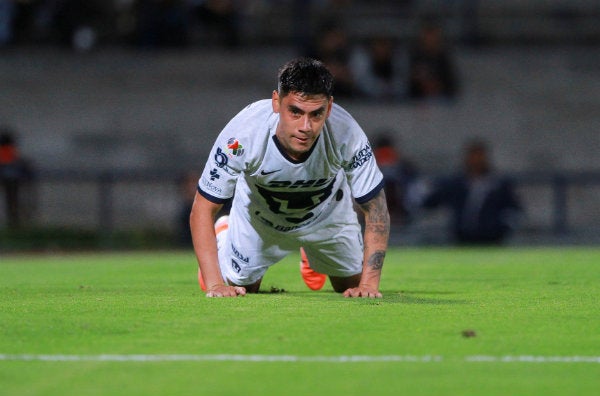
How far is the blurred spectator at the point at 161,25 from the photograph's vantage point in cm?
2031

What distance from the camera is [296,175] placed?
7.84 m

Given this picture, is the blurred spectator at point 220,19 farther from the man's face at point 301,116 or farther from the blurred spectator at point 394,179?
the man's face at point 301,116

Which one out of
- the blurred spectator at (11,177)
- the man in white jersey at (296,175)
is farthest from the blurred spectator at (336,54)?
the man in white jersey at (296,175)

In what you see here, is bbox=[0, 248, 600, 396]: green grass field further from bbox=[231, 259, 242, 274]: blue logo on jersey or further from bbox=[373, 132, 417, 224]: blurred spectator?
bbox=[373, 132, 417, 224]: blurred spectator

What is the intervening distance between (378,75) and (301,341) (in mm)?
14711

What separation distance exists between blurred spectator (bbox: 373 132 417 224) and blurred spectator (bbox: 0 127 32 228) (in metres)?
5.36

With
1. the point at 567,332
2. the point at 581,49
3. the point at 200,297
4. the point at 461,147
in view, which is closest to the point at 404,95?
the point at 461,147

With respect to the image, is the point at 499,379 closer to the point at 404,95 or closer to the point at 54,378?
the point at 54,378

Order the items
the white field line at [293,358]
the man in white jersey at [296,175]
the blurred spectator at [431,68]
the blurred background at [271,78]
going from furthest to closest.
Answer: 1. the blurred background at [271,78]
2. the blurred spectator at [431,68]
3. the man in white jersey at [296,175]
4. the white field line at [293,358]

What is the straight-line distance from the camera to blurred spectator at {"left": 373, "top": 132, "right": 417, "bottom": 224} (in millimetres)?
17625

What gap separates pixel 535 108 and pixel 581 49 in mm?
1626

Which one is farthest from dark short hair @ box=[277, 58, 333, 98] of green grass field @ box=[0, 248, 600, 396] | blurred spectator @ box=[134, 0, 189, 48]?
blurred spectator @ box=[134, 0, 189, 48]

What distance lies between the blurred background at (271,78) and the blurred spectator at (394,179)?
0.85m

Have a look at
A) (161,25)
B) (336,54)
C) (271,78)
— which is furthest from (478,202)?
(161,25)
